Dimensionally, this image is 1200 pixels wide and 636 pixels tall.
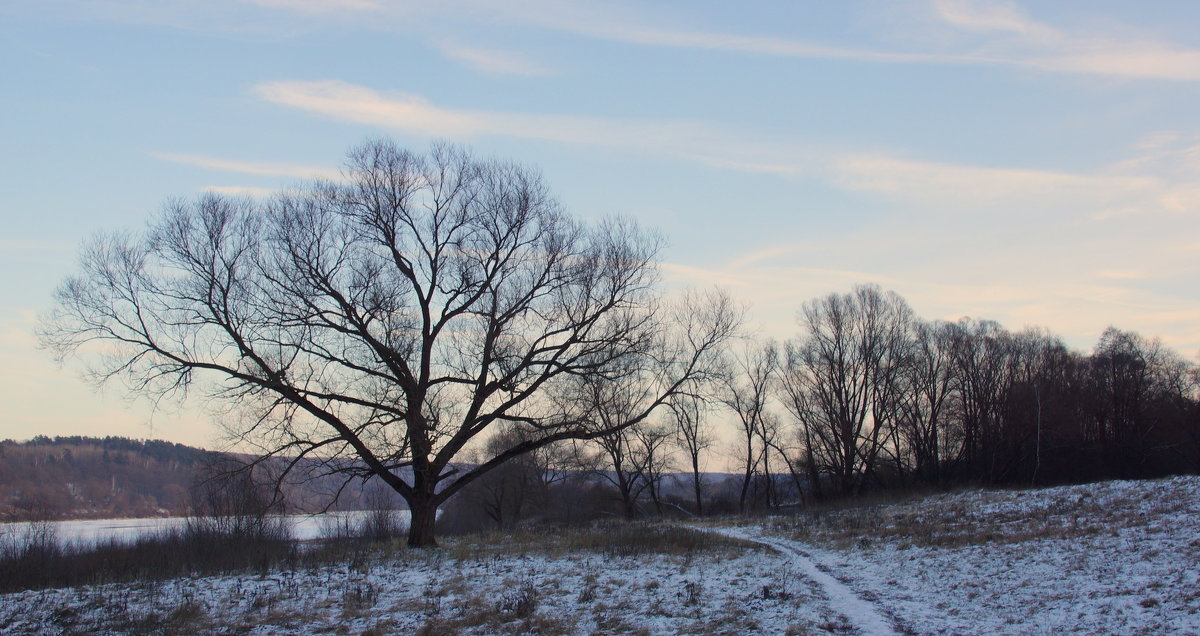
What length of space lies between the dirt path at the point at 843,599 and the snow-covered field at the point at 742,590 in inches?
1.6

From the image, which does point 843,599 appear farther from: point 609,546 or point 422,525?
point 422,525

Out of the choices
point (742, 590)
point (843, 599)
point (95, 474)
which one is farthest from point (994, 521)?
point (95, 474)

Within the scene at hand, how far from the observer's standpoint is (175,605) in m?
12.1

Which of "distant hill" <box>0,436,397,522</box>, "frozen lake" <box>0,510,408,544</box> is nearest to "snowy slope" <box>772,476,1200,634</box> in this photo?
"frozen lake" <box>0,510,408,544</box>

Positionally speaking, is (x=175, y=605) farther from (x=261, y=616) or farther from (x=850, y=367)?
(x=850, y=367)

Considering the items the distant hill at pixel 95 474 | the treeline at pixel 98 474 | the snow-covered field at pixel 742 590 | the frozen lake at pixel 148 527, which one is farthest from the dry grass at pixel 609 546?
the treeline at pixel 98 474

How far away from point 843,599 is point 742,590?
167cm

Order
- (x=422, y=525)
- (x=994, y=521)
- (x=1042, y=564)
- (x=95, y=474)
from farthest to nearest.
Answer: (x=95, y=474), (x=422, y=525), (x=994, y=521), (x=1042, y=564)

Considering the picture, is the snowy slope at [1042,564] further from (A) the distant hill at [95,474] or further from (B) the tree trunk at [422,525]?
(A) the distant hill at [95,474]

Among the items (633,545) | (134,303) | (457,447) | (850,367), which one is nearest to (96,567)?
(134,303)

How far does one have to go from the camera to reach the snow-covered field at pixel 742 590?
32.4ft

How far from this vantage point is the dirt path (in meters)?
9.56

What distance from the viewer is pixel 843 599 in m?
11.6

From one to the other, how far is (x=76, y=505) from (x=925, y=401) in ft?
332
